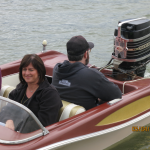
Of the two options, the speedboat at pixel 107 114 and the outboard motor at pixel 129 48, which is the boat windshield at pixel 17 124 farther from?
the outboard motor at pixel 129 48

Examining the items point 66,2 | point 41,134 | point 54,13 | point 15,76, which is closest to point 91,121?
point 41,134

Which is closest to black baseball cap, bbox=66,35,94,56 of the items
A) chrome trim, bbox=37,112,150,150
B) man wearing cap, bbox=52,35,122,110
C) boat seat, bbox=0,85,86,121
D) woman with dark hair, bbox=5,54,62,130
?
man wearing cap, bbox=52,35,122,110

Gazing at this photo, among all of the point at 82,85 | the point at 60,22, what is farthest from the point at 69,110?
the point at 60,22

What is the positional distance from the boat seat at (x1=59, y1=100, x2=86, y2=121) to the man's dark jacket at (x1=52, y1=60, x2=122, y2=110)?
11 centimetres

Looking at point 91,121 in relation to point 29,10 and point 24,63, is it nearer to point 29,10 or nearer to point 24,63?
point 24,63

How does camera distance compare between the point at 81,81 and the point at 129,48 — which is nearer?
the point at 81,81

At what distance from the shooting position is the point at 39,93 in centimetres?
234

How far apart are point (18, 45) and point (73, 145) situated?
17.8 ft

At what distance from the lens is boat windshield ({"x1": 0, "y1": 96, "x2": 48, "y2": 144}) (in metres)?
2.03

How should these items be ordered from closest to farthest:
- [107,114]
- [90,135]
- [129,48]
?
[90,135], [107,114], [129,48]

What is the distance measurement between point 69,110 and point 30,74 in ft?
1.47

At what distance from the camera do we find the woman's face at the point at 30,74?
233 centimetres

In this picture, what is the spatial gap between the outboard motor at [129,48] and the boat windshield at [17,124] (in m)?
1.48

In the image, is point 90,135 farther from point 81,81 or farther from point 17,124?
point 17,124
